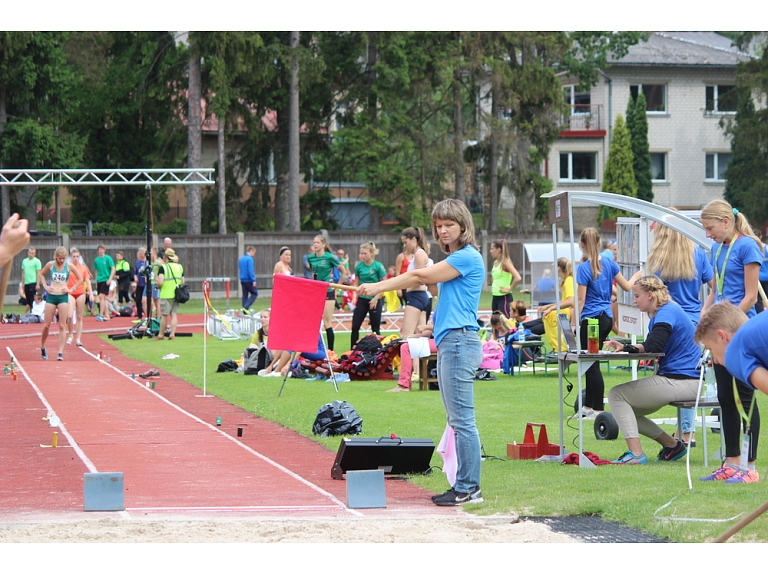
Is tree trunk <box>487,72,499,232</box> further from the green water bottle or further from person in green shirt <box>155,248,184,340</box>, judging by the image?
the green water bottle

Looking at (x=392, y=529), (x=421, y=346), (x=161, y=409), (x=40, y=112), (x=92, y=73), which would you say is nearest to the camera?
(x=392, y=529)

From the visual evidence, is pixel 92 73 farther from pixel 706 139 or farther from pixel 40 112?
pixel 706 139

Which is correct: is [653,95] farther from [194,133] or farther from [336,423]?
[336,423]

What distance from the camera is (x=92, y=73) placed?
46.3 m

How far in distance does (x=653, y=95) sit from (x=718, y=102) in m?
4.16

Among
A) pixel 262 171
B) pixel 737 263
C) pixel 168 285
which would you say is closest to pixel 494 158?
pixel 262 171

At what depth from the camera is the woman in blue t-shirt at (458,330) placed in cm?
776

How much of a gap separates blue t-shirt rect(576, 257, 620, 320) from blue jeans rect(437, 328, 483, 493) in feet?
15.3

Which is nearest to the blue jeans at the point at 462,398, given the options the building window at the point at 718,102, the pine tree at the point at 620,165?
the pine tree at the point at 620,165

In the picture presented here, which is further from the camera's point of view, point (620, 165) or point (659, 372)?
point (620, 165)

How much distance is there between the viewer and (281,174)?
4716 centimetres

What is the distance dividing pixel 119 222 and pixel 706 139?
30.5 metres

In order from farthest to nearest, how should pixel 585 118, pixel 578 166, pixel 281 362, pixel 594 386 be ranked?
pixel 578 166 → pixel 585 118 → pixel 281 362 → pixel 594 386

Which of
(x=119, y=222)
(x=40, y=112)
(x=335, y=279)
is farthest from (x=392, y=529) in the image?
(x=119, y=222)
